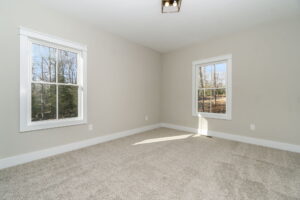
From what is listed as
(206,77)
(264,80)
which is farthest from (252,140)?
(206,77)

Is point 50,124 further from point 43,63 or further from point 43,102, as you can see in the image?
point 43,63

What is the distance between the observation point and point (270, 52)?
282 cm

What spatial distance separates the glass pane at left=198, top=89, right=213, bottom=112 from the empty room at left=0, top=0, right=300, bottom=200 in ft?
0.09

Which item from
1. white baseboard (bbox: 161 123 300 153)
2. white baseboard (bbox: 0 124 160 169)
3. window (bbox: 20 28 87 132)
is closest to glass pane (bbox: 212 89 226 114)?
white baseboard (bbox: 161 123 300 153)

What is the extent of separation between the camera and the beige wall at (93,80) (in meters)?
2.03

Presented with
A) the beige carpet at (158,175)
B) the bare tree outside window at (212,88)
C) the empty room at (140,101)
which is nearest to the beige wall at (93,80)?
the empty room at (140,101)

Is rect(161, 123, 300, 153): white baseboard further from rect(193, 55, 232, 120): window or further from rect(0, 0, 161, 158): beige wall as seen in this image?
rect(0, 0, 161, 158): beige wall

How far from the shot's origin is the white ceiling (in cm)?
228

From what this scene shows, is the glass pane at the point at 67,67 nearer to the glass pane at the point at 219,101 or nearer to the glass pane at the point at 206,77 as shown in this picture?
the glass pane at the point at 206,77

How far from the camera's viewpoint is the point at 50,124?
242cm

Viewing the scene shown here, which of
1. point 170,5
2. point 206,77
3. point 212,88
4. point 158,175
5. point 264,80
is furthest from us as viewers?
point 206,77

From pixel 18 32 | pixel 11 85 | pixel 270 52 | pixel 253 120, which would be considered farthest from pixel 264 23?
pixel 11 85

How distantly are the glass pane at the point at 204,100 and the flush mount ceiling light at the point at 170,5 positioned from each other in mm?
2309

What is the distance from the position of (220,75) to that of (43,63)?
394cm
